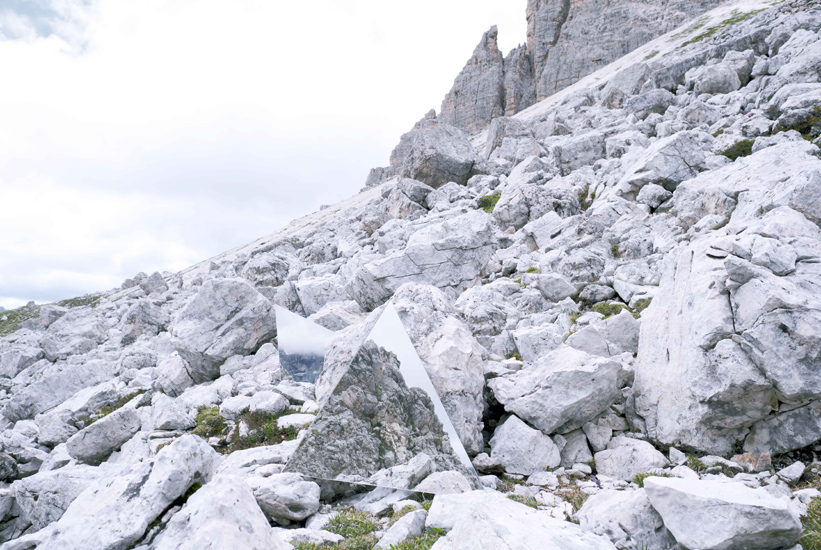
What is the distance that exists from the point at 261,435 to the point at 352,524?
13.5ft

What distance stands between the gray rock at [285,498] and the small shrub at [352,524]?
1.48 feet

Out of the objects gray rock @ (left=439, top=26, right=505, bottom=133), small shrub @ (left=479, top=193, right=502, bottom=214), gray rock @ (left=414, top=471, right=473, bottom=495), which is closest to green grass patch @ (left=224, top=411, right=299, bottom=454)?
gray rock @ (left=414, top=471, right=473, bottom=495)

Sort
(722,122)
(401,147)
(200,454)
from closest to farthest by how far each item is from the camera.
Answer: (200,454) < (722,122) < (401,147)

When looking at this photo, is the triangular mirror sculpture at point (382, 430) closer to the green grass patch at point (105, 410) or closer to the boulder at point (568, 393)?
the boulder at point (568, 393)

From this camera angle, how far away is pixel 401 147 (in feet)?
284

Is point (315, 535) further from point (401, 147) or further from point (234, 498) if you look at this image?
point (401, 147)

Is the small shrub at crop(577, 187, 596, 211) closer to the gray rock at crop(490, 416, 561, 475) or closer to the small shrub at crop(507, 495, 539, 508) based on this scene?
the gray rock at crop(490, 416, 561, 475)

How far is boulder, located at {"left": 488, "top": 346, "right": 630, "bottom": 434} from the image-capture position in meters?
A: 7.87

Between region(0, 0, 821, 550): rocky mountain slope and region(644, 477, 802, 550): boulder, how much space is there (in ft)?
0.07

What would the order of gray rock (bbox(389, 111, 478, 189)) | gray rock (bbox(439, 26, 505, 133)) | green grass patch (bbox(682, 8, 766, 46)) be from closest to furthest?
gray rock (bbox(389, 111, 478, 189))
green grass patch (bbox(682, 8, 766, 46))
gray rock (bbox(439, 26, 505, 133))

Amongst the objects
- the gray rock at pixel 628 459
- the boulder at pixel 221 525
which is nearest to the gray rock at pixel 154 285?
the boulder at pixel 221 525

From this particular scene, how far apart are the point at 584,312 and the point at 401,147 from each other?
3099 inches

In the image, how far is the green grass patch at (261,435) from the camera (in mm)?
9094

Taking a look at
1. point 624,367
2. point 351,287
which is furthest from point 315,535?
point 351,287
